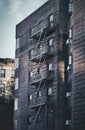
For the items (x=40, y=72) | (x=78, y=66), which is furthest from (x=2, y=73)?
(x=78, y=66)

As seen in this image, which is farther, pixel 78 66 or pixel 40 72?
pixel 40 72

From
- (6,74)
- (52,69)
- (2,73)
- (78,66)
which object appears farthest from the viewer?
(6,74)

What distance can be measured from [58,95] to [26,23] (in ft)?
A: 48.7

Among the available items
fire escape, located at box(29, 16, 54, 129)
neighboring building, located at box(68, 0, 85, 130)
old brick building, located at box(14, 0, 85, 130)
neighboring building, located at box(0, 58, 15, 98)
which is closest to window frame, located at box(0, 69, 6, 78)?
neighboring building, located at box(0, 58, 15, 98)

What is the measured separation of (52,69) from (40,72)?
3.52 metres

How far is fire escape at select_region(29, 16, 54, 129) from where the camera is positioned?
51.8m

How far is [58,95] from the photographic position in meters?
49.3

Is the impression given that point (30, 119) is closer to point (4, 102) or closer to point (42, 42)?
point (42, 42)

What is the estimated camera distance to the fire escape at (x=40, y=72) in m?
51.8

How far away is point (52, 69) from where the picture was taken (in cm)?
5128

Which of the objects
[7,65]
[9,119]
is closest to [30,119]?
[9,119]

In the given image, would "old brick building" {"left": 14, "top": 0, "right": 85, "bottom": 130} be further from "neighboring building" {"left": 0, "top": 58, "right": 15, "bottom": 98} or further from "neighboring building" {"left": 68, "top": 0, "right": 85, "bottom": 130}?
"neighboring building" {"left": 0, "top": 58, "right": 15, "bottom": 98}

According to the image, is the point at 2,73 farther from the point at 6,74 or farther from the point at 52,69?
the point at 52,69

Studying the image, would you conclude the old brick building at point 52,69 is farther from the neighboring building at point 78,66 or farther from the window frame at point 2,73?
the window frame at point 2,73
